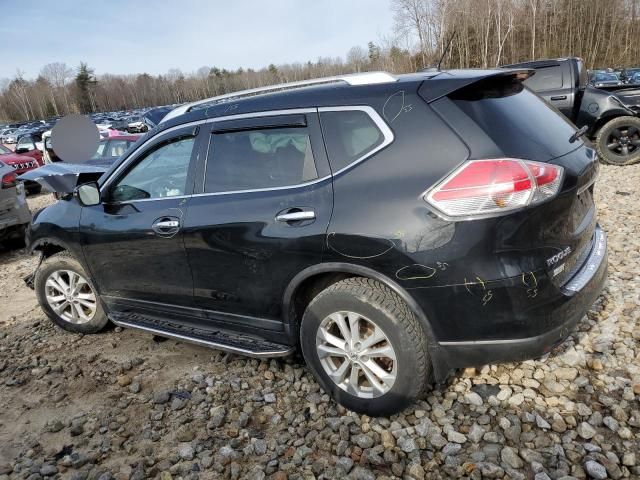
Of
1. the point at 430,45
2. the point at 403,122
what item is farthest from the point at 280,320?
the point at 430,45

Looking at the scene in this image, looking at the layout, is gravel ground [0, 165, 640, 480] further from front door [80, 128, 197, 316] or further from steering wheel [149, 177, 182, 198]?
steering wheel [149, 177, 182, 198]

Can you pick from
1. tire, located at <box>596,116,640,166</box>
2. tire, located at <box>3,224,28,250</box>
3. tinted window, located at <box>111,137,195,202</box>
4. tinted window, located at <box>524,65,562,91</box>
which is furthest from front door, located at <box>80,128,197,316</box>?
tire, located at <box>596,116,640,166</box>

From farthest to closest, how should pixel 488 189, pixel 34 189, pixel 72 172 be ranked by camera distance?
pixel 34 189 < pixel 72 172 < pixel 488 189

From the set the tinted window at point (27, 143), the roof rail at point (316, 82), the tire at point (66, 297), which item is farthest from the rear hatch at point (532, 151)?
the tinted window at point (27, 143)

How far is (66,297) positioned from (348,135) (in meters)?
3.10

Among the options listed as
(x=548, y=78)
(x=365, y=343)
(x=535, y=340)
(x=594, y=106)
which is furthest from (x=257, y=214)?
(x=594, y=106)

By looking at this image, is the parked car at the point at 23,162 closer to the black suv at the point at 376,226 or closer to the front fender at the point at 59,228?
the front fender at the point at 59,228

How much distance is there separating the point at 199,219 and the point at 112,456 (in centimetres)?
146

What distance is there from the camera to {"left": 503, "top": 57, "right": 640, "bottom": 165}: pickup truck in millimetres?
8227

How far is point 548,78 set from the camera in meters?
8.53

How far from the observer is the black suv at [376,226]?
2193 millimetres

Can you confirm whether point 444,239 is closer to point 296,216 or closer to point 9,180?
point 296,216

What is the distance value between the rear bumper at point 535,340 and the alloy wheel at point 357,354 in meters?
0.33

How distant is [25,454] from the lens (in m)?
2.72
